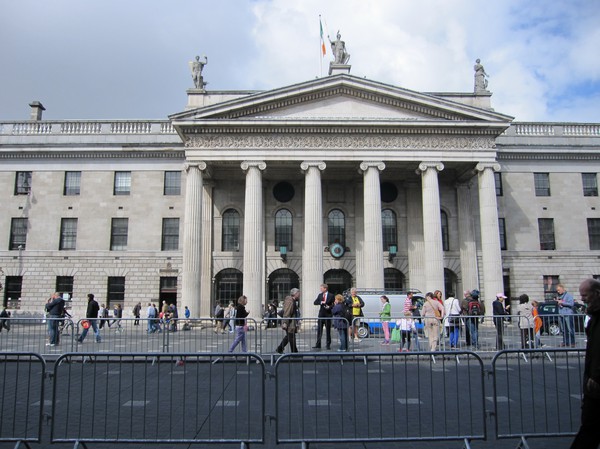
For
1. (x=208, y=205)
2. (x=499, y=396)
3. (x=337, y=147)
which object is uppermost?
(x=337, y=147)

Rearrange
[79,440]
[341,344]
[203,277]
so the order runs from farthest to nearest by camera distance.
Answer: [203,277] → [341,344] → [79,440]

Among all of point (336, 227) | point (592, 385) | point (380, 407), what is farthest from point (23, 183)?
point (592, 385)

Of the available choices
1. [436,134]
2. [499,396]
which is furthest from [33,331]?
[436,134]

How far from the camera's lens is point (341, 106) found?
32.8m

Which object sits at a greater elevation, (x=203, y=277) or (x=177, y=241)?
(x=177, y=241)

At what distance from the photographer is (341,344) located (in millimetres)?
15828

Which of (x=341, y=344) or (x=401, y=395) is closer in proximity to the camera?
(x=401, y=395)

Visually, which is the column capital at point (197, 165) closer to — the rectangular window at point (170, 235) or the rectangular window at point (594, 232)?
the rectangular window at point (170, 235)

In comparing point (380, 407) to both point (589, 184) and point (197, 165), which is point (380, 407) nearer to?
point (197, 165)

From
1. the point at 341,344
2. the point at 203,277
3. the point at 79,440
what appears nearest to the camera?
the point at 79,440

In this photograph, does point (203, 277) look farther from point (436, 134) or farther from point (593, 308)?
point (593, 308)

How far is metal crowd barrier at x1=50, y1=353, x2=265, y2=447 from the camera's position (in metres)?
6.80

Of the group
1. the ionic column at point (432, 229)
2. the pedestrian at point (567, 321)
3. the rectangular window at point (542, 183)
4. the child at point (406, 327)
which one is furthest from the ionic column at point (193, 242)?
the rectangular window at point (542, 183)

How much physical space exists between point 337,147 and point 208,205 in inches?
381
